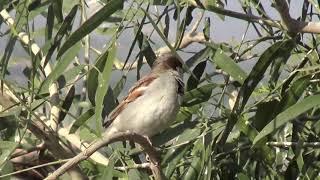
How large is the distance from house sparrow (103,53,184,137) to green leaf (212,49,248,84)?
0.20 metres

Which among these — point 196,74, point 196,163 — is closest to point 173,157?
point 196,163

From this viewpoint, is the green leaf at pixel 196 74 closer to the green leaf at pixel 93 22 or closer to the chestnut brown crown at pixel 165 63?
the chestnut brown crown at pixel 165 63

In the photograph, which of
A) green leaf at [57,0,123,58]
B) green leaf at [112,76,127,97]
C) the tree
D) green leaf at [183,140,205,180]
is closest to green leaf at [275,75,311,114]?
the tree

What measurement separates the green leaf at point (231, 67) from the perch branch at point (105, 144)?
0.54 feet

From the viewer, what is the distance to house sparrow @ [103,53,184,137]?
138 cm

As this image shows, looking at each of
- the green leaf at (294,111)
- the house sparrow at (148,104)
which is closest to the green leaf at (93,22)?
the green leaf at (294,111)

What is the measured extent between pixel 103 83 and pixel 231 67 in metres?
0.27

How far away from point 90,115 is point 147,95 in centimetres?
20

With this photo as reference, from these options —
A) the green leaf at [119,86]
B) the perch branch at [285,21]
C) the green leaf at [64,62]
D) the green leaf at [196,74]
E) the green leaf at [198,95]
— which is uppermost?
the green leaf at [64,62]

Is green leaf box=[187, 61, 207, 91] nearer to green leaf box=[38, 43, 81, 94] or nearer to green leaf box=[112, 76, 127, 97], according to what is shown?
green leaf box=[112, 76, 127, 97]

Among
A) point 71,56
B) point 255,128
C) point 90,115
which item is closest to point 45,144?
point 90,115

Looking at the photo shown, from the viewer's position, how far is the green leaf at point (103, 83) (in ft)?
3.03

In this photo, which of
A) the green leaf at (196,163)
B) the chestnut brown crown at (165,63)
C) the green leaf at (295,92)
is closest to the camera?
the green leaf at (295,92)

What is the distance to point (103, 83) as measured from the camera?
3.09 ft
